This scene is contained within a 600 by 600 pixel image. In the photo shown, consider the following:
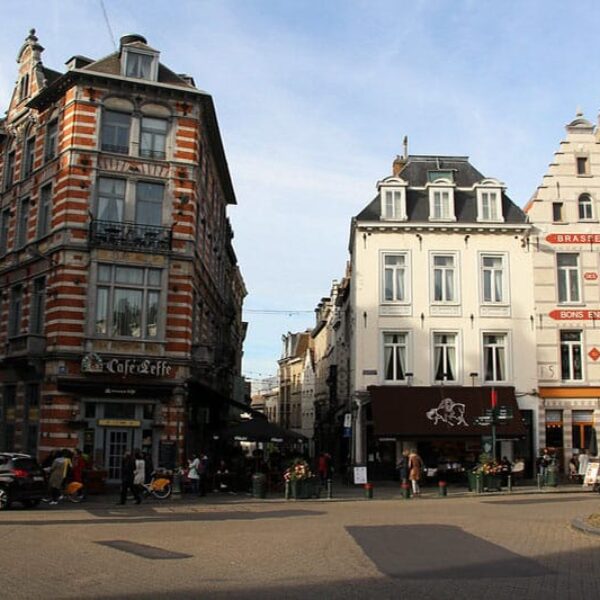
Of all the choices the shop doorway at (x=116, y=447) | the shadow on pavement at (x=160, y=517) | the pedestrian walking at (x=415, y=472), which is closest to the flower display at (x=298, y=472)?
the pedestrian walking at (x=415, y=472)

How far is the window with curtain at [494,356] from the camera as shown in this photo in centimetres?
3216

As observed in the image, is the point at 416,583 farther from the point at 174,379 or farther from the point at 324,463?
the point at 324,463

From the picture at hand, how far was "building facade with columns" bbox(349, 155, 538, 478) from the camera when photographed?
3150 centimetres

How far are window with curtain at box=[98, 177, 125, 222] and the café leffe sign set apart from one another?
516cm

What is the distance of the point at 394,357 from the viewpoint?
32219 mm

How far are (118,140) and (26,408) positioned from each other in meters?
10.5

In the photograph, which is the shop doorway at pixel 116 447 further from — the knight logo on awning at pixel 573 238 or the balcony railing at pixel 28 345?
the knight logo on awning at pixel 573 238

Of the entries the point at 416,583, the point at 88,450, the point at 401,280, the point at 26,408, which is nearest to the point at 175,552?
the point at 416,583

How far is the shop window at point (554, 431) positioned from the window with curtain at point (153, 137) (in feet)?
62.5

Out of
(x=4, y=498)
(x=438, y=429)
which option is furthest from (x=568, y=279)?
(x=4, y=498)

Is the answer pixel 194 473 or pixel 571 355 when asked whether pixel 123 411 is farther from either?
pixel 571 355

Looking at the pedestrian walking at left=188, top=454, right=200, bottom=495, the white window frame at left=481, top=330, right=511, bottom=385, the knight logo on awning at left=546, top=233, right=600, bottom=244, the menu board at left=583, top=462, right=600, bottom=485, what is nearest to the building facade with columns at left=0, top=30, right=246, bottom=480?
Result: the pedestrian walking at left=188, top=454, right=200, bottom=495

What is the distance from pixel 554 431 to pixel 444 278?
7860mm

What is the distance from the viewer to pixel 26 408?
1118 inches
